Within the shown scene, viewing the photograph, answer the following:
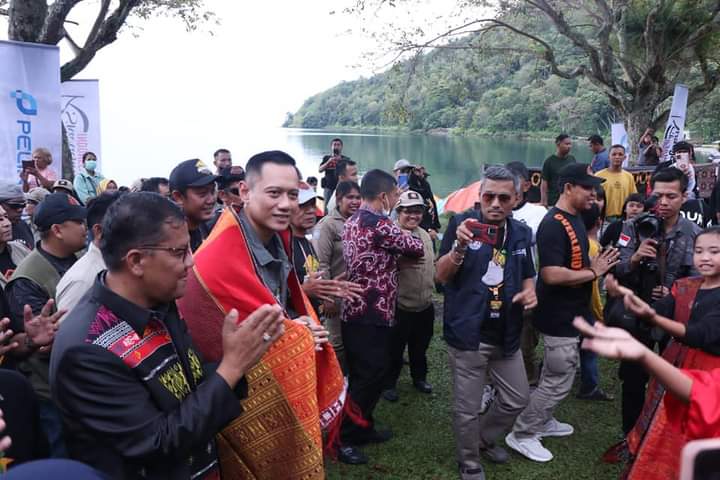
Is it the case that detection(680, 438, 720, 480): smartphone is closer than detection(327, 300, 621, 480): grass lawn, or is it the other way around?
detection(680, 438, 720, 480): smartphone

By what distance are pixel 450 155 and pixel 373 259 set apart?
3387cm

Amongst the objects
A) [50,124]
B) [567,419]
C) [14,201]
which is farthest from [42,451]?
[50,124]

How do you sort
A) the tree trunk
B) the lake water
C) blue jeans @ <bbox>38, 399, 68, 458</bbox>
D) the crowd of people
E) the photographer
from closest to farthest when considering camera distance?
1. the crowd of people
2. blue jeans @ <bbox>38, 399, 68, 458</bbox>
3. the photographer
4. the tree trunk
5. the lake water

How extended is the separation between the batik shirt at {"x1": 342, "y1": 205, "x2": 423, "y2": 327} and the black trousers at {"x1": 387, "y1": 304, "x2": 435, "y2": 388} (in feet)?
2.08

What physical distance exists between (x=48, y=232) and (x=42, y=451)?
1.54 m

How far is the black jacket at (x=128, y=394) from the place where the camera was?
5.16 ft

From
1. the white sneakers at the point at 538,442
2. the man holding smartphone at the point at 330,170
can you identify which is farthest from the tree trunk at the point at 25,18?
the white sneakers at the point at 538,442

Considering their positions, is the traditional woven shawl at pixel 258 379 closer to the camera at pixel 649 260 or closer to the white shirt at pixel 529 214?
the camera at pixel 649 260

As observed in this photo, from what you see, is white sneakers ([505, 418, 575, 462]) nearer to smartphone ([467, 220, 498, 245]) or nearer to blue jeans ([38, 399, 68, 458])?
smartphone ([467, 220, 498, 245])

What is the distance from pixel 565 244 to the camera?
11.8 feet

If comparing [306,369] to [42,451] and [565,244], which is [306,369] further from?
[565,244]

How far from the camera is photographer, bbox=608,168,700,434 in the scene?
3.37 m

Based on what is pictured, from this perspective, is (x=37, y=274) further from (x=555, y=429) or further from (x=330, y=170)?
(x=330, y=170)

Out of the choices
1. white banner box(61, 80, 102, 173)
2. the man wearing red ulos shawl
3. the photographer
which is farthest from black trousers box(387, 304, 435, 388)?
white banner box(61, 80, 102, 173)
